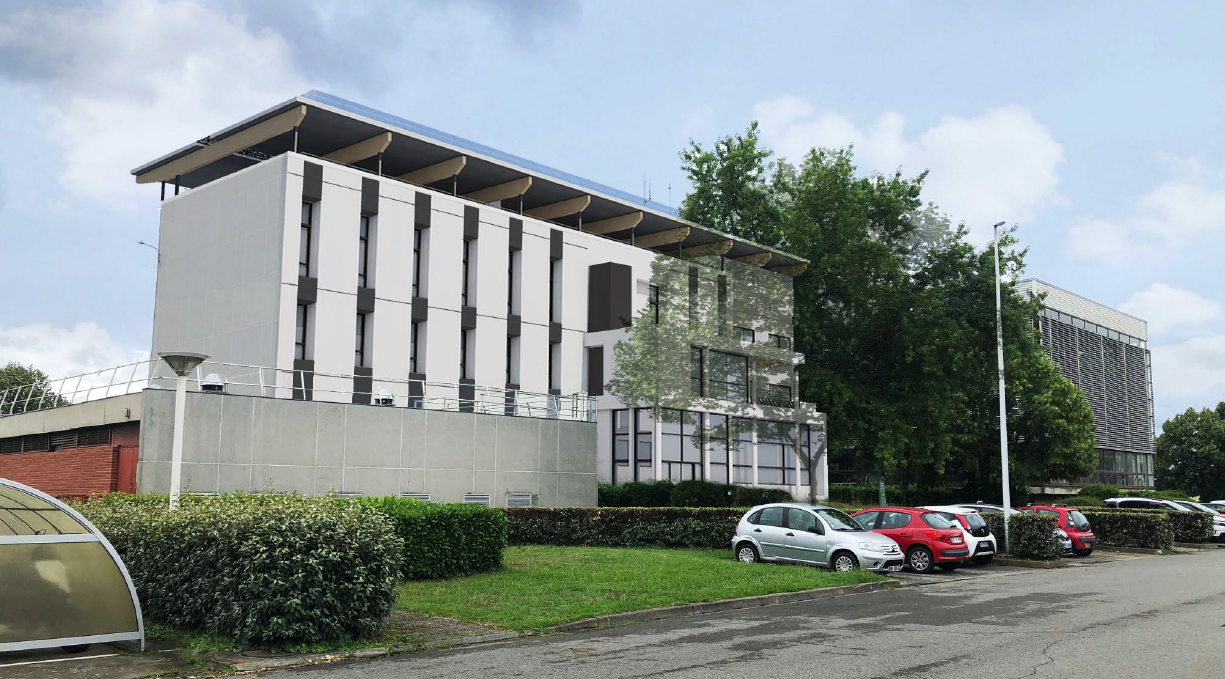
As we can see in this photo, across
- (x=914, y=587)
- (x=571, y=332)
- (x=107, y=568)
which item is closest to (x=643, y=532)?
(x=914, y=587)

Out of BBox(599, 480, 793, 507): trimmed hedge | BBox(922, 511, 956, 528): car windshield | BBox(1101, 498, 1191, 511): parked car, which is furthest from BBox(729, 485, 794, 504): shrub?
BBox(922, 511, 956, 528): car windshield

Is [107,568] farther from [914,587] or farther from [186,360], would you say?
[914,587]

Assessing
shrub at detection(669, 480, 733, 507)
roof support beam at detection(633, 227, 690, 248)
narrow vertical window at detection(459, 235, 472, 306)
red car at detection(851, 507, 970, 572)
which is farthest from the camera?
roof support beam at detection(633, 227, 690, 248)

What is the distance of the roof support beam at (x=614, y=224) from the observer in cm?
4625

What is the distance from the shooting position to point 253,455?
22906 mm

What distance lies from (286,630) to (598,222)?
37975 millimetres

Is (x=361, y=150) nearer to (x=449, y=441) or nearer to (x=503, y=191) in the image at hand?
(x=503, y=191)

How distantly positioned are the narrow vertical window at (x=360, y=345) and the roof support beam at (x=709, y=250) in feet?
59.2

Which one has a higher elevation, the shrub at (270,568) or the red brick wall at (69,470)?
the red brick wall at (69,470)

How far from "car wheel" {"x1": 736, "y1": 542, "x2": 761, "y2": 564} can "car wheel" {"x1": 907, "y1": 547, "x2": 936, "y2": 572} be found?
3.94m

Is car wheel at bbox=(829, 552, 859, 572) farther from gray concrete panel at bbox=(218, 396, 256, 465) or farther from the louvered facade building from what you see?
the louvered facade building

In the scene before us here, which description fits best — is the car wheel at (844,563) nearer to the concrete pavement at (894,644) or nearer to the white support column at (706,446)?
the concrete pavement at (894,644)

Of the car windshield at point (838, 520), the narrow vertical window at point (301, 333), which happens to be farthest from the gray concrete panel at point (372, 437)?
the car windshield at point (838, 520)

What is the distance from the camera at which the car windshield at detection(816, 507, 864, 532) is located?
2109 cm
